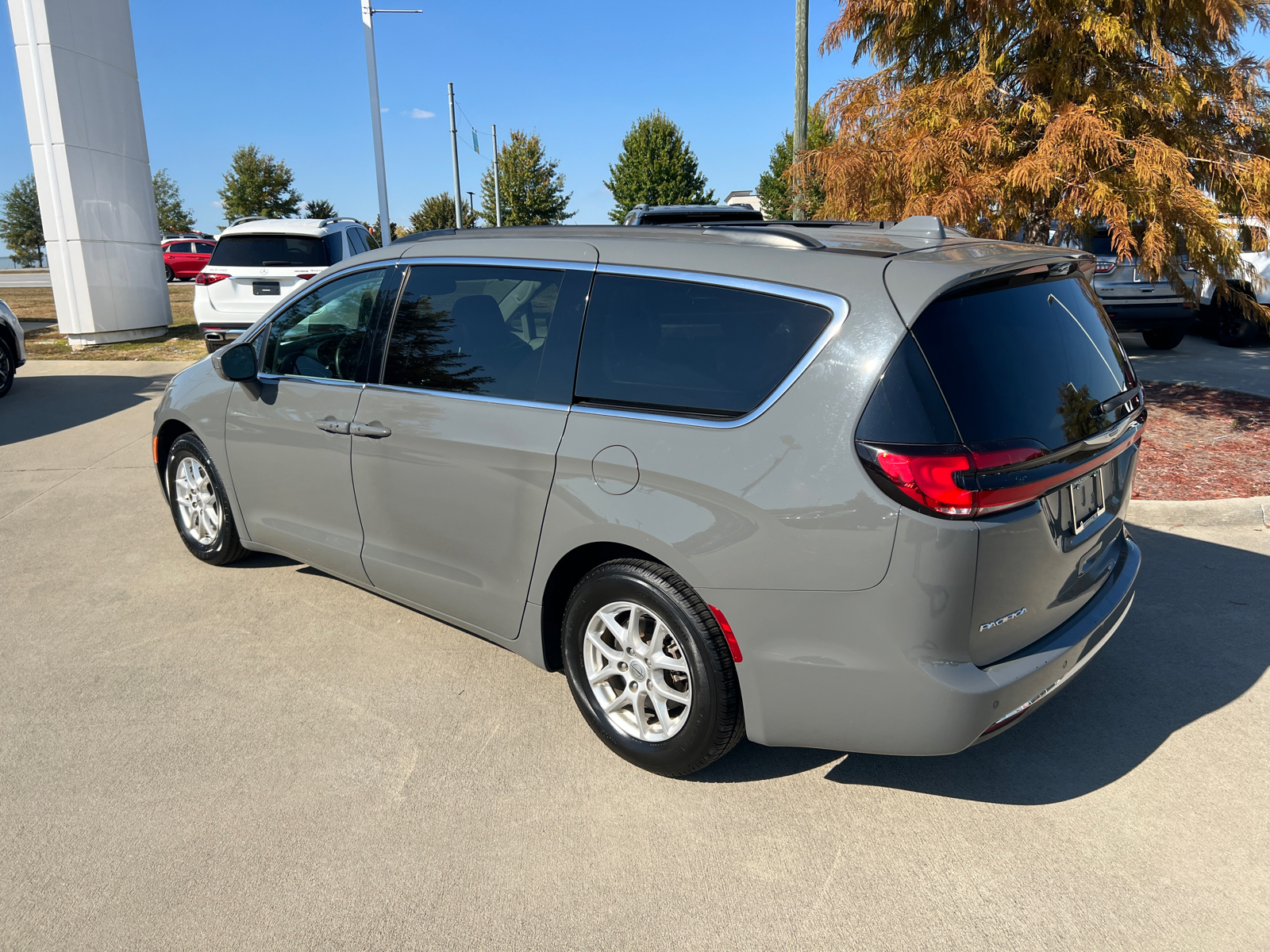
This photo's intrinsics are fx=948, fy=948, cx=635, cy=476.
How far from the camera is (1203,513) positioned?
591 centimetres

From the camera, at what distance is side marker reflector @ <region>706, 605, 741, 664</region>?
288 centimetres

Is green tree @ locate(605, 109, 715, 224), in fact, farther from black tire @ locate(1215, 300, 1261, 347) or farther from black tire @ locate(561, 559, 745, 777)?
black tire @ locate(561, 559, 745, 777)

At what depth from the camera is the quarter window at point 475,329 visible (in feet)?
11.3

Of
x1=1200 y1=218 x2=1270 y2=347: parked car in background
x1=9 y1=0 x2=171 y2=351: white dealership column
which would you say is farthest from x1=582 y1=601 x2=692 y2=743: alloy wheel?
x1=9 y1=0 x2=171 y2=351: white dealership column

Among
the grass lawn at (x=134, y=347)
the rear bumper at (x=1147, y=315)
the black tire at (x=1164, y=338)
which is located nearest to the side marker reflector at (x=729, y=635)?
the rear bumper at (x=1147, y=315)

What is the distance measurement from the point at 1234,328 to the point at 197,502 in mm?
14845

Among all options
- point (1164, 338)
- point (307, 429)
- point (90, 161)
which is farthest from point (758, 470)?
point (90, 161)

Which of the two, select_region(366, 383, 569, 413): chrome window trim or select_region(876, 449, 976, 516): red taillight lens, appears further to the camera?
select_region(366, 383, 569, 413): chrome window trim

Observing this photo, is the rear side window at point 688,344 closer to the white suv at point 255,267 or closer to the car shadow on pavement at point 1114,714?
the car shadow on pavement at point 1114,714

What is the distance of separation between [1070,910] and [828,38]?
7.92 metres

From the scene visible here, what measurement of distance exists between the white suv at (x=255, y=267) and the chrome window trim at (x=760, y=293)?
9.88m

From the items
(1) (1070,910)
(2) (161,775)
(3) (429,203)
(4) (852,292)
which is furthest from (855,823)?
(3) (429,203)

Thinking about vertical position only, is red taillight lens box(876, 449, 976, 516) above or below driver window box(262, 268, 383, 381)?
below

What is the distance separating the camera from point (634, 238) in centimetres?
331
